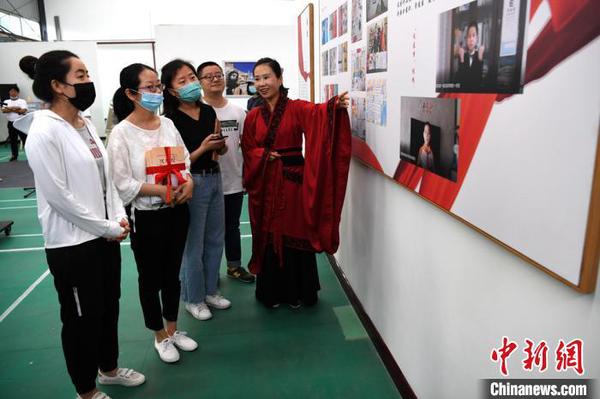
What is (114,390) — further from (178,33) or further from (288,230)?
(178,33)

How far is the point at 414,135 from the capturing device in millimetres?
1750

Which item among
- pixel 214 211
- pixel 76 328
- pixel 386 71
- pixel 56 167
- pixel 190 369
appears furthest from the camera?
pixel 214 211

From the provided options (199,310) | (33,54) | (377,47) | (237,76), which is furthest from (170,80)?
(33,54)

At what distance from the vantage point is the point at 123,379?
224cm

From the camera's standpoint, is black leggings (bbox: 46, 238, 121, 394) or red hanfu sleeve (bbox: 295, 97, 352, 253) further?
red hanfu sleeve (bbox: 295, 97, 352, 253)

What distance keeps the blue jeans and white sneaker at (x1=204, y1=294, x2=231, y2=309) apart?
0.04 metres

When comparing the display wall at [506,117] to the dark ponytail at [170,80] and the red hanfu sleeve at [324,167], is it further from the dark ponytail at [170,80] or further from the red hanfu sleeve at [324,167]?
the dark ponytail at [170,80]

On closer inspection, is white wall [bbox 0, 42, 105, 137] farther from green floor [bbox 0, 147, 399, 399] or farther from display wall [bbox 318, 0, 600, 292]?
display wall [bbox 318, 0, 600, 292]

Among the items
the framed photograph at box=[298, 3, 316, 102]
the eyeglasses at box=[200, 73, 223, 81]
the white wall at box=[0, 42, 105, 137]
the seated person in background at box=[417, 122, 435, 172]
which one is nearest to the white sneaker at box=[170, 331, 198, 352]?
the eyeglasses at box=[200, 73, 223, 81]

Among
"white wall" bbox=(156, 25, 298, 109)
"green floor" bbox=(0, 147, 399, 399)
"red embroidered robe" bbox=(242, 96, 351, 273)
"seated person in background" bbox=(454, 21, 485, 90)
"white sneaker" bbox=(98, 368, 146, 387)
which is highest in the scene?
"white wall" bbox=(156, 25, 298, 109)

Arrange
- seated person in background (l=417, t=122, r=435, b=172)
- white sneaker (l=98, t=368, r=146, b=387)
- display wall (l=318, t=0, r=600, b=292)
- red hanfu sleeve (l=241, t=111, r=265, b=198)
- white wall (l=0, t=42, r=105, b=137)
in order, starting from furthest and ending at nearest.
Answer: white wall (l=0, t=42, r=105, b=137) → red hanfu sleeve (l=241, t=111, r=265, b=198) → white sneaker (l=98, t=368, r=146, b=387) → seated person in background (l=417, t=122, r=435, b=172) → display wall (l=318, t=0, r=600, b=292)

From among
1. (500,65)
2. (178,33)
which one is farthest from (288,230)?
(178,33)

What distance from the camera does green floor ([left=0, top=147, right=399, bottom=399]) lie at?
2213 mm

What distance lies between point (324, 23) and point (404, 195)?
5.99ft
